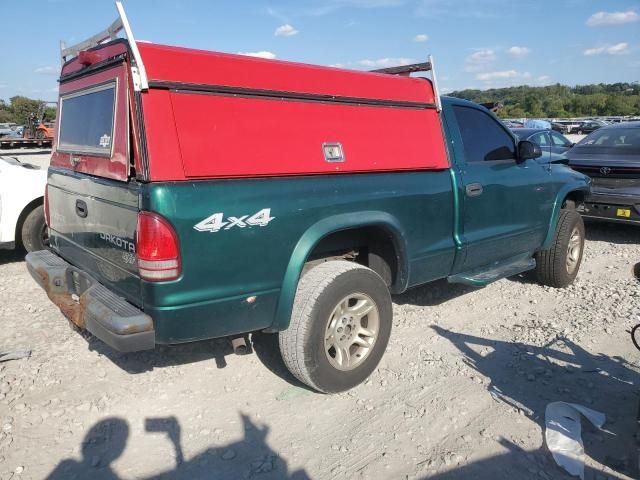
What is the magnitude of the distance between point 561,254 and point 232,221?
3.89m

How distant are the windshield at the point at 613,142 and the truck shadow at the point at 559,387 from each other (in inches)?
187

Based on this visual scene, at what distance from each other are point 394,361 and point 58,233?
262 centimetres

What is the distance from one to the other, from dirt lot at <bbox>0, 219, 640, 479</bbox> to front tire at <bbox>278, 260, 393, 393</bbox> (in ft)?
0.61

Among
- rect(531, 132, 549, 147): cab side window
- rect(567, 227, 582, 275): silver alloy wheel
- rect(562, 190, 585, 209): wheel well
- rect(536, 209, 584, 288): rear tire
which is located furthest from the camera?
rect(531, 132, 549, 147): cab side window

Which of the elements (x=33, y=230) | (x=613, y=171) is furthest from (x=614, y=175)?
(x=33, y=230)

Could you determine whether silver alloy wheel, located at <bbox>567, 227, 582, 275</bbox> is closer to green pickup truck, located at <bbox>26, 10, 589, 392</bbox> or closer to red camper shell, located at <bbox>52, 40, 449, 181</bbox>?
green pickup truck, located at <bbox>26, 10, 589, 392</bbox>

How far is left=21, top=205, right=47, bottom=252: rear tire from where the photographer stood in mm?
5898

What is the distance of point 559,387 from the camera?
135 inches

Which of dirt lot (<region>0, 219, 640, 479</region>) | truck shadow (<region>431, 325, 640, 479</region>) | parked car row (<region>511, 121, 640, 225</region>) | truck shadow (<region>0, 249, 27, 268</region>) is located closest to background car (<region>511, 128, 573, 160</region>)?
parked car row (<region>511, 121, 640, 225</region>)

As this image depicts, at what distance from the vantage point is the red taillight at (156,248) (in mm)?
2529

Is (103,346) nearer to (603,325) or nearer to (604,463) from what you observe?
(604,463)

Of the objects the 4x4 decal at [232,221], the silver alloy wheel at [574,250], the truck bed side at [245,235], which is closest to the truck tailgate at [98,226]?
the truck bed side at [245,235]

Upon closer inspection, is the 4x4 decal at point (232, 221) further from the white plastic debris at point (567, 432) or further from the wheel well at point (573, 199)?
the wheel well at point (573, 199)

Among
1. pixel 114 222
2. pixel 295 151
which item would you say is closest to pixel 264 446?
pixel 114 222
